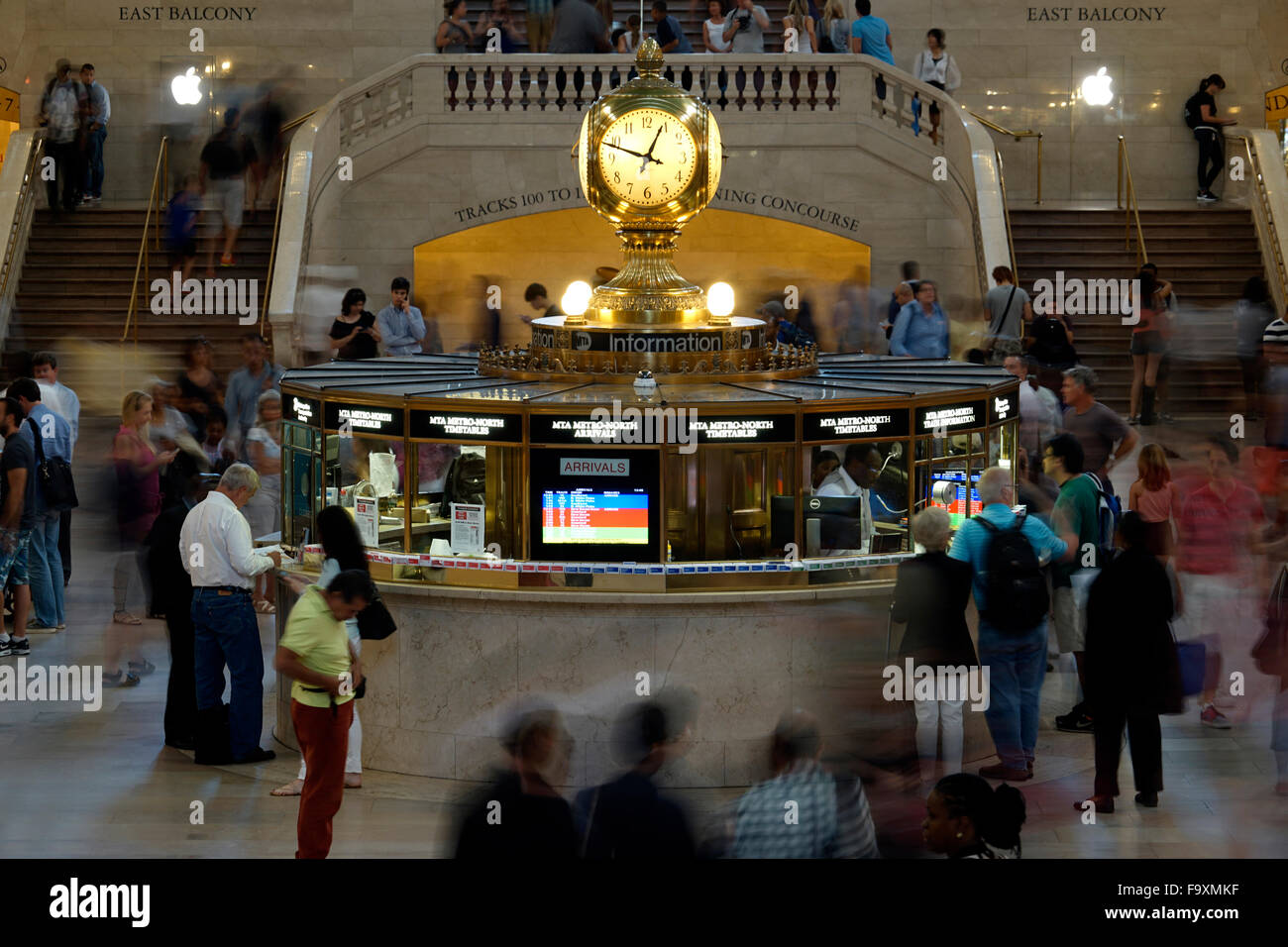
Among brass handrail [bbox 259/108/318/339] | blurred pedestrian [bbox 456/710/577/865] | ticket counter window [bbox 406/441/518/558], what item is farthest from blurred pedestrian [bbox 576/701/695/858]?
brass handrail [bbox 259/108/318/339]

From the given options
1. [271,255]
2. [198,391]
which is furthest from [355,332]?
[271,255]

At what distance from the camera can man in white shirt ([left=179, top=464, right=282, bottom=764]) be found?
10594 mm

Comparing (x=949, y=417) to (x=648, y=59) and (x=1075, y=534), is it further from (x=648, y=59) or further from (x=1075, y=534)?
(x=648, y=59)

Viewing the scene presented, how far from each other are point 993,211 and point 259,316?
29.1 ft

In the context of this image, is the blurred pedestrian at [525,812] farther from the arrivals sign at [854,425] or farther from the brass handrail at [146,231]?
the brass handrail at [146,231]

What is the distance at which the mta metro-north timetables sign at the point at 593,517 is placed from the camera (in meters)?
10.4

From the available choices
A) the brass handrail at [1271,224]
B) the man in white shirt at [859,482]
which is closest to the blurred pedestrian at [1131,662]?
the man in white shirt at [859,482]

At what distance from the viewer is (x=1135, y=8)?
28.5m

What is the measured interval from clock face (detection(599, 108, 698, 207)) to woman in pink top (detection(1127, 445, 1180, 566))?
10.8 feet

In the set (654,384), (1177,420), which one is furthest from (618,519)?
(1177,420)

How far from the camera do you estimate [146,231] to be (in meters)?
24.4

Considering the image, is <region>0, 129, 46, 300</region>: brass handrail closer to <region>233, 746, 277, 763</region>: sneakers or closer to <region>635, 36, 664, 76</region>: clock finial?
<region>635, 36, 664, 76</region>: clock finial

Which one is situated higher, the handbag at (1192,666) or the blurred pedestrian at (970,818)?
the handbag at (1192,666)

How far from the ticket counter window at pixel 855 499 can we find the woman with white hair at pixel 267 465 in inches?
168
